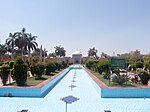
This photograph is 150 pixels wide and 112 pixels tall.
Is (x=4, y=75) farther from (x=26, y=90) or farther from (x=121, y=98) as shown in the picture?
(x=121, y=98)

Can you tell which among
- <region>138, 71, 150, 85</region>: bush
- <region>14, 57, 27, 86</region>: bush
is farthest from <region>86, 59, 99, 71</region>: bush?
<region>14, 57, 27, 86</region>: bush

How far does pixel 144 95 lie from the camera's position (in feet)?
33.6

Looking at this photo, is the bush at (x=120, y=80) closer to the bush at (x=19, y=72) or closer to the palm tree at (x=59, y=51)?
the bush at (x=19, y=72)

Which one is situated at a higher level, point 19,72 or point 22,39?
point 22,39

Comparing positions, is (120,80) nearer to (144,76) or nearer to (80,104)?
(144,76)

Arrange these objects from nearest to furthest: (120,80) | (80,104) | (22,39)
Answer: (80,104) → (120,80) → (22,39)

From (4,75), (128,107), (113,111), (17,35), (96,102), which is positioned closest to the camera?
(113,111)

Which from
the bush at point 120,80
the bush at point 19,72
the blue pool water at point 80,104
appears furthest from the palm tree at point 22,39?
the blue pool water at point 80,104

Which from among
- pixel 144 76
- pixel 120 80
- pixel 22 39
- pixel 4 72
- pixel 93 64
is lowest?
pixel 120 80

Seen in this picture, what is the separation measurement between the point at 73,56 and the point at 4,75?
70207 millimetres

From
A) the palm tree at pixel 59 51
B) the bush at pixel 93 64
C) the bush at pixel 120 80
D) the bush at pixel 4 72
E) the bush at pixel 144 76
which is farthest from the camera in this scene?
the palm tree at pixel 59 51

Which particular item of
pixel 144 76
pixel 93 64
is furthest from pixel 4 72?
pixel 93 64

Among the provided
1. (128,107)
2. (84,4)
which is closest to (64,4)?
(84,4)

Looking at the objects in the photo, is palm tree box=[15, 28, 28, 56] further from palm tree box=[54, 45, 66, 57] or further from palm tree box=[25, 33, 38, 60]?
palm tree box=[54, 45, 66, 57]
